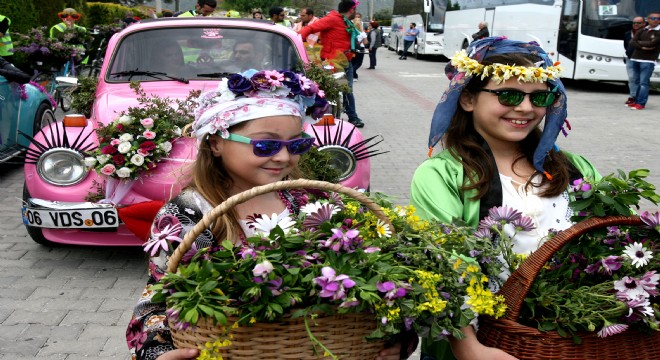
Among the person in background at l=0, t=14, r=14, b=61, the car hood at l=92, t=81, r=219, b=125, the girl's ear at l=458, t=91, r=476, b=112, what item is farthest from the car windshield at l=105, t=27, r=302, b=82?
the person in background at l=0, t=14, r=14, b=61

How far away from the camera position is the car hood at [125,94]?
538 cm

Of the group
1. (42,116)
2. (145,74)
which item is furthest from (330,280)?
(42,116)

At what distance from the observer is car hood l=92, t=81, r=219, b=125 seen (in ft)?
17.6

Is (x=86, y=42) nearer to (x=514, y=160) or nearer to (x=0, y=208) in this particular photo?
(x=0, y=208)

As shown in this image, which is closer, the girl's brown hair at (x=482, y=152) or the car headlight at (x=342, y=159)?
the girl's brown hair at (x=482, y=152)

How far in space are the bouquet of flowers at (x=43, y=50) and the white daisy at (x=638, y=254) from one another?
1154cm

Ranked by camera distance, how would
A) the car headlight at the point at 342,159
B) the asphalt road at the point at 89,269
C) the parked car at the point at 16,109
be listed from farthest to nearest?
the parked car at the point at 16,109 → the car headlight at the point at 342,159 → the asphalt road at the point at 89,269

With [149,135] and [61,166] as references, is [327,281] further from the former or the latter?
[61,166]

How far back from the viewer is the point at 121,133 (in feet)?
15.6

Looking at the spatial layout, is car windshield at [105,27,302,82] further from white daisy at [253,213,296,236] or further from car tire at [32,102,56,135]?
white daisy at [253,213,296,236]

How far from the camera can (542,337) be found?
1.75 meters

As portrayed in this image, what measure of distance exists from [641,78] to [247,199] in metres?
14.2

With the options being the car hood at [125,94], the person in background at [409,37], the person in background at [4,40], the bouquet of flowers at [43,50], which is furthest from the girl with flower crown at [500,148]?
the person in background at [409,37]

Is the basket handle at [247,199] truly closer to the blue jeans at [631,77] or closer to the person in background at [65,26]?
the person in background at [65,26]
